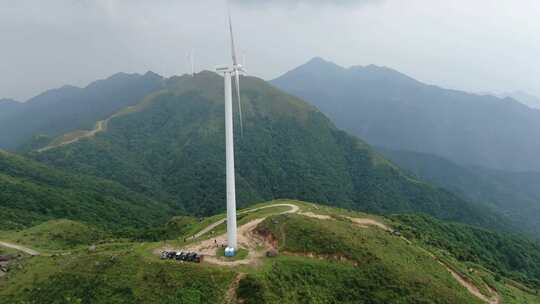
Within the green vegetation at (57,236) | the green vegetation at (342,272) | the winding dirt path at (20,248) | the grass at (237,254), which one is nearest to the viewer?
the green vegetation at (342,272)

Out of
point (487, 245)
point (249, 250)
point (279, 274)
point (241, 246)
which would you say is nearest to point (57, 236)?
point (241, 246)

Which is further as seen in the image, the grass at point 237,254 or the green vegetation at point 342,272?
the grass at point 237,254

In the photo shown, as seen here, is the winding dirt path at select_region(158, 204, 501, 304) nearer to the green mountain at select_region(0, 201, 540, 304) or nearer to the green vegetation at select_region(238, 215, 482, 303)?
the green mountain at select_region(0, 201, 540, 304)

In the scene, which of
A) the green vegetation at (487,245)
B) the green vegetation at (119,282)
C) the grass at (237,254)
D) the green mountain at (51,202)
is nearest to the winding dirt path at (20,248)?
the green vegetation at (119,282)

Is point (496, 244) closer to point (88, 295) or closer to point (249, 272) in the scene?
point (249, 272)

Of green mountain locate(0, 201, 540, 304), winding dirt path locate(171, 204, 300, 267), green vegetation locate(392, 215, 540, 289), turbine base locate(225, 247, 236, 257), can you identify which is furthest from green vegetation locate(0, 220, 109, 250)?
green vegetation locate(392, 215, 540, 289)

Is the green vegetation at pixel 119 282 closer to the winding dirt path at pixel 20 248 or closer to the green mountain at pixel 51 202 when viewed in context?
the winding dirt path at pixel 20 248

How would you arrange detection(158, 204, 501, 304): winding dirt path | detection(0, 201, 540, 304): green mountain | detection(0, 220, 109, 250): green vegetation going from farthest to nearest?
detection(0, 220, 109, 250): green vegetation, detection(158, 204, 501, 304): winding dirt path, detection(0, 201, 540, 304): green mountain

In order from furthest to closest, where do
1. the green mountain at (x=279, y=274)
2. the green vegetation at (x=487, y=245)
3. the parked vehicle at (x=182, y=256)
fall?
the green vegetation at (x=487, y=245), the parked vehicle at (x=182, y=256), the green mountain at (x=279, y=274)
